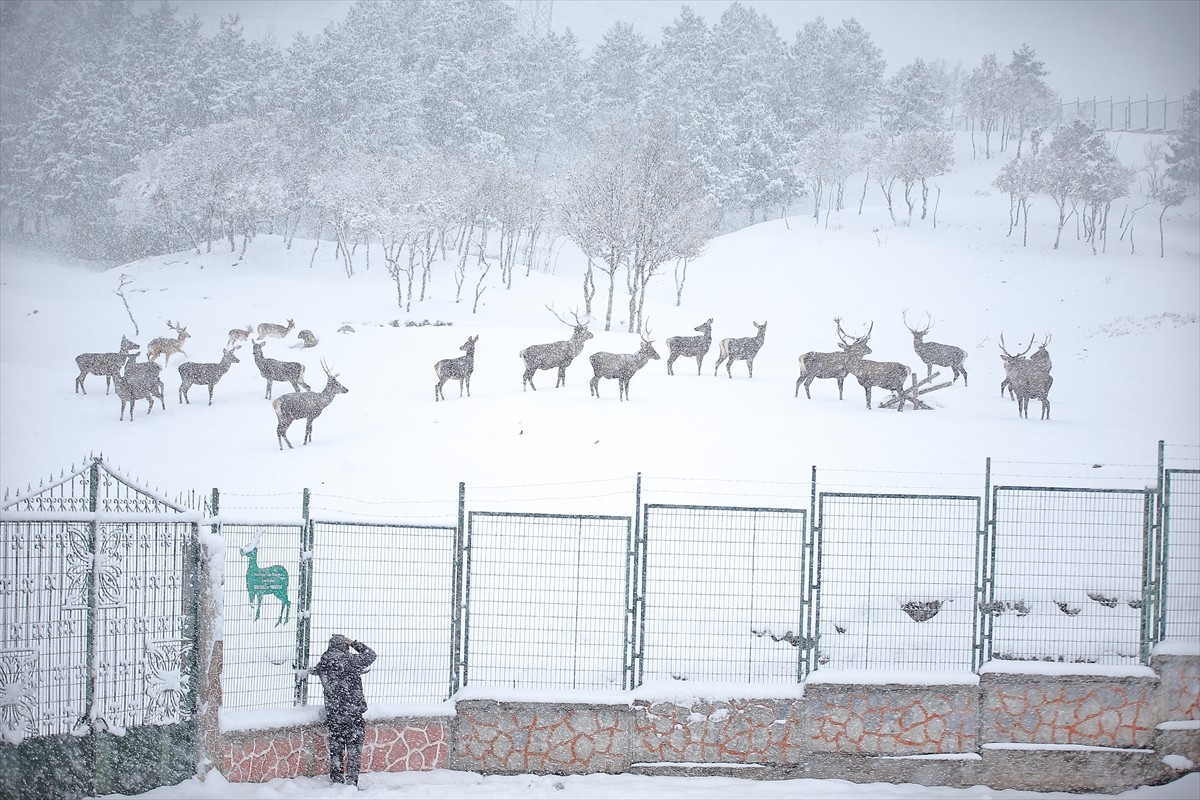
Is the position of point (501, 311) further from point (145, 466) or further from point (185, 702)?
point (185, 702)

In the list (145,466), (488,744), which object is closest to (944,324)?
(145,466)

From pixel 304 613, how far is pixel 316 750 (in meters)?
1.00

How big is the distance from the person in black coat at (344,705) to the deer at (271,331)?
20765 millimetres

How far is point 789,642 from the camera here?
920 centimetres

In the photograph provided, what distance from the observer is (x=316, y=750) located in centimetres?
667

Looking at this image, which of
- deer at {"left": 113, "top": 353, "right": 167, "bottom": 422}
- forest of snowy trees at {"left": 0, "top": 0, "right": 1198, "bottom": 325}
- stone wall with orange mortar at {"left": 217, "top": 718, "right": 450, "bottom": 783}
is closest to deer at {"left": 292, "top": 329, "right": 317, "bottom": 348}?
deer at {"left": 113, "top": 353, "right": 167, "bottom": 422}

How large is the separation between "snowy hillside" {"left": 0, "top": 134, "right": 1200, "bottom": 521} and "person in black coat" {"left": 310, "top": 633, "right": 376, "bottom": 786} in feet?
15.4

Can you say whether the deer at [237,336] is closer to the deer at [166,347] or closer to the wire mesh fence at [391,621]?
the deer at [166,347]

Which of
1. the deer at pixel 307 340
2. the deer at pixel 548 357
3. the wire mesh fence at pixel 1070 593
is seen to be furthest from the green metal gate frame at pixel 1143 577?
the deer at pixel 307 340

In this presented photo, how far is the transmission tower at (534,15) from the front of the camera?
199 ft

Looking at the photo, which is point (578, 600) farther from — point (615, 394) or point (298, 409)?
point (615, 394)

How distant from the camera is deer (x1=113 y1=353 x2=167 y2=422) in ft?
59.0

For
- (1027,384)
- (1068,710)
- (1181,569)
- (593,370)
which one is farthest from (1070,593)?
(593,370)

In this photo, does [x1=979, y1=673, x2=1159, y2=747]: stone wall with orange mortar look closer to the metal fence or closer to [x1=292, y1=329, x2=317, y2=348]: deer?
the metal fence
